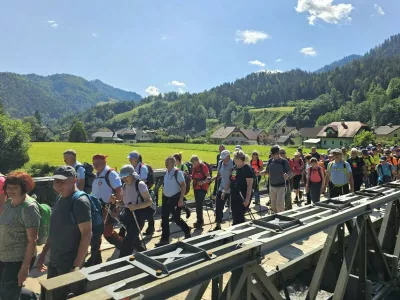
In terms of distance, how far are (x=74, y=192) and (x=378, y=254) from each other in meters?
4.24

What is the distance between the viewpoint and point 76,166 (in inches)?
252

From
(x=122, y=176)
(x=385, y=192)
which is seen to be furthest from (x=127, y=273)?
(x=385, y=192)

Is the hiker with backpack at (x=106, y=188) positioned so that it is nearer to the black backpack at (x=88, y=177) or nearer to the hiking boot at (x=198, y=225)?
the black backpack at (x=88, y=177)

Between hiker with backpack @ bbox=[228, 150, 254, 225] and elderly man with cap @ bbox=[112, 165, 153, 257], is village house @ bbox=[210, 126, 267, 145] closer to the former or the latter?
hiker with backpack @ bbox=[228, 150, 254, 225]

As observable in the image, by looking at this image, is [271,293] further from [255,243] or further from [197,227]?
[197,227]

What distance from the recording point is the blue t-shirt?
8.33 meters

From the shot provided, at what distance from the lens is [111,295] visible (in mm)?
1916

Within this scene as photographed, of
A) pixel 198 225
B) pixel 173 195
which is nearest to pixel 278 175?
pixel 198 225

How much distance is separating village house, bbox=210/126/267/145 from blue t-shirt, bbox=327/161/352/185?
404ft

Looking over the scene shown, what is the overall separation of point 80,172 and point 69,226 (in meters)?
3.04

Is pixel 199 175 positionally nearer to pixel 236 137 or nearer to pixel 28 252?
pixel 28 252

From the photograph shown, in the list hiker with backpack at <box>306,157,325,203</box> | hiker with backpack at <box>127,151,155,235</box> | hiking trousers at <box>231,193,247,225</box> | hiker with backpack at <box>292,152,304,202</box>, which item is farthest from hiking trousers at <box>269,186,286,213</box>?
hiker with backpack at <box>292,152,304,202</box>

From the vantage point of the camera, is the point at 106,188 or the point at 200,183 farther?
the point at 200,183

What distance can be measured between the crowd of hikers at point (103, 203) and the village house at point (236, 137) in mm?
122687
